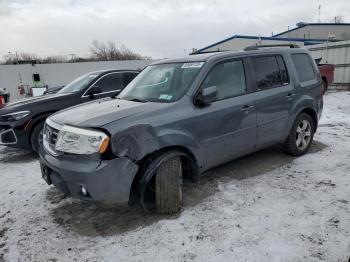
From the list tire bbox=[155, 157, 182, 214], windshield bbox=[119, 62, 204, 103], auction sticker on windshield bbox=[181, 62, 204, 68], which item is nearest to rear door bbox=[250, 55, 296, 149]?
auction sticker on windshield bbox=[181, 62, 204, 68]

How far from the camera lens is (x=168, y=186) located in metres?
3.27

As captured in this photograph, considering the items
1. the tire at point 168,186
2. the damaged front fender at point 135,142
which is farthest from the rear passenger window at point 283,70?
the damaged front fender at point 135,142

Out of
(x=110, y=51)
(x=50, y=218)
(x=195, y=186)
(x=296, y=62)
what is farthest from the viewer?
(x=110, y=51)

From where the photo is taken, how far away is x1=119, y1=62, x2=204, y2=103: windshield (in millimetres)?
3613

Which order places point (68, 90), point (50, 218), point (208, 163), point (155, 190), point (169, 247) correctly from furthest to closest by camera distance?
point (68, 90), point (208, 163), point (50, 218), point (155, 190), point (169, 247)

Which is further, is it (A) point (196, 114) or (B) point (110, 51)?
(B) point (110, 51)

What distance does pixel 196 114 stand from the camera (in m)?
3.48

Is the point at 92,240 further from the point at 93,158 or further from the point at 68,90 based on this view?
the point at 68,90

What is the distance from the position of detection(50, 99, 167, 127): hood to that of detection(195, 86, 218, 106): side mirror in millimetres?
426

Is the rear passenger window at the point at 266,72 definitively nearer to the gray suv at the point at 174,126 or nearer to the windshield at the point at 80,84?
the gray suv at the point at 174,126

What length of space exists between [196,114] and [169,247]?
1.50 meters

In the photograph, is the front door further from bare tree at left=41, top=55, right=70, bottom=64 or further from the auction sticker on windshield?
bare tree at left=41, top=55, right=70, bottom=64

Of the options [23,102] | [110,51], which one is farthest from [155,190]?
[110,51]

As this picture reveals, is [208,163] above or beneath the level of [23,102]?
beneath
